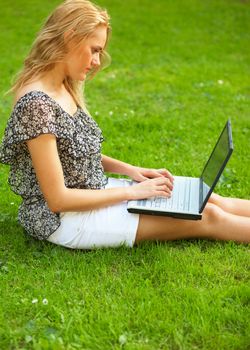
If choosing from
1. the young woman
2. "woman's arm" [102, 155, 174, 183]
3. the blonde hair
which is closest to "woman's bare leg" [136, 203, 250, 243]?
the young woman

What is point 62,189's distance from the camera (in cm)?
Result: 321

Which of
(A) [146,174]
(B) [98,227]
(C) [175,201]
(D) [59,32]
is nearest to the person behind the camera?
(D) [59,32]

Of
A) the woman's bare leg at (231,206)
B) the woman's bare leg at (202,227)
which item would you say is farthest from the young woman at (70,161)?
the woman's bare leg at (231,206)

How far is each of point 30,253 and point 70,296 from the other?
0.55 m

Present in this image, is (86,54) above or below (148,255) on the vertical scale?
above

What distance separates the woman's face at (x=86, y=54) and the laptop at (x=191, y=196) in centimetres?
80

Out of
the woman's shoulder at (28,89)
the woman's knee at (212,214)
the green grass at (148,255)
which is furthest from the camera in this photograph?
the woman's knee at (212,214)

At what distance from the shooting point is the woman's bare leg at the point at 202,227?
3467 millimetres

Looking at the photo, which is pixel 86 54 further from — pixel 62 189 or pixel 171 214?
pixel 171 214

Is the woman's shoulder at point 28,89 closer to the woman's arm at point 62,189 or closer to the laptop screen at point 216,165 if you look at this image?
the woman's arm at point 62,189

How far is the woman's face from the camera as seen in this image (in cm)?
321

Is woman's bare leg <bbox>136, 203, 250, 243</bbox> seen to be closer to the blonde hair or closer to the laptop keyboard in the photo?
the laptop keyboard

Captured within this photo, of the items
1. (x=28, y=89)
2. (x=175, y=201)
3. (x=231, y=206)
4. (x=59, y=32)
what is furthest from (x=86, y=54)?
(x=231, y=206)

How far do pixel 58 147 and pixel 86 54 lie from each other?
1.73 feet
